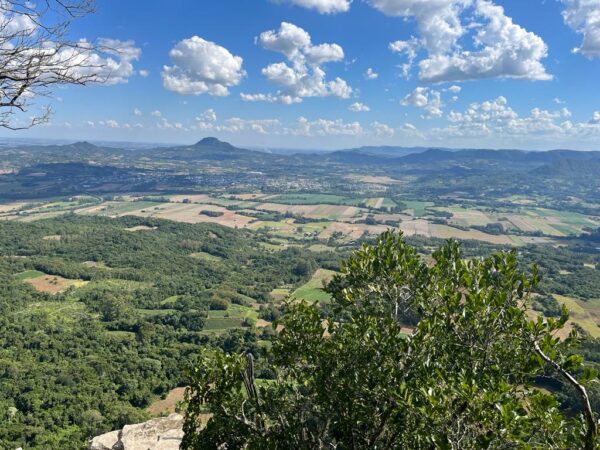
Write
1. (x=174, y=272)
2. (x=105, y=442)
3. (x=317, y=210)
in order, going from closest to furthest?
1. (x=105, y=442)
2. (x=174, y=272)
3. (x=317, y=210)

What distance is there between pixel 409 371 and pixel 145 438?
18877mm

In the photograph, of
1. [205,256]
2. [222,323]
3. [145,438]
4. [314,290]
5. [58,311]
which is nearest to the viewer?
[145,438]

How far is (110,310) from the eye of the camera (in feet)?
253

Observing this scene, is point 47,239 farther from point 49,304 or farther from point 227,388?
point 227,388

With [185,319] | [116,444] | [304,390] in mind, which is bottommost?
[185,319]

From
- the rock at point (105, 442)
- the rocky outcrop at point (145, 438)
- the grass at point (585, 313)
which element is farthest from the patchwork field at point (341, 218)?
the rock at point (105, 442)

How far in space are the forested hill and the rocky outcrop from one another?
41.1 feet

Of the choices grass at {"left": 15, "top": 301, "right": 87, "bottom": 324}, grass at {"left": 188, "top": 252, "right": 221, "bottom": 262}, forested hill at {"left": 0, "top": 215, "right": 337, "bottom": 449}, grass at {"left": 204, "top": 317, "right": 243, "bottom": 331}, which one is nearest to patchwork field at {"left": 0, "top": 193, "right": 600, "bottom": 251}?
forested hill at {"left": 0, "top": 215, "right": 337, "bottom": 449}

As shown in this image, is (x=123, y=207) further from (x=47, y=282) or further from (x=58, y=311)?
(x=58, y=311)

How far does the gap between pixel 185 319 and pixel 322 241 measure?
67.8m

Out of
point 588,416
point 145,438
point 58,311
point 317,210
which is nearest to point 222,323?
point 58,311

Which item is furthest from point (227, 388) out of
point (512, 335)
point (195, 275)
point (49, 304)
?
point (195, 275)

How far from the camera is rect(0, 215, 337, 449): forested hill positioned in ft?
151

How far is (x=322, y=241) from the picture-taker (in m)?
137
